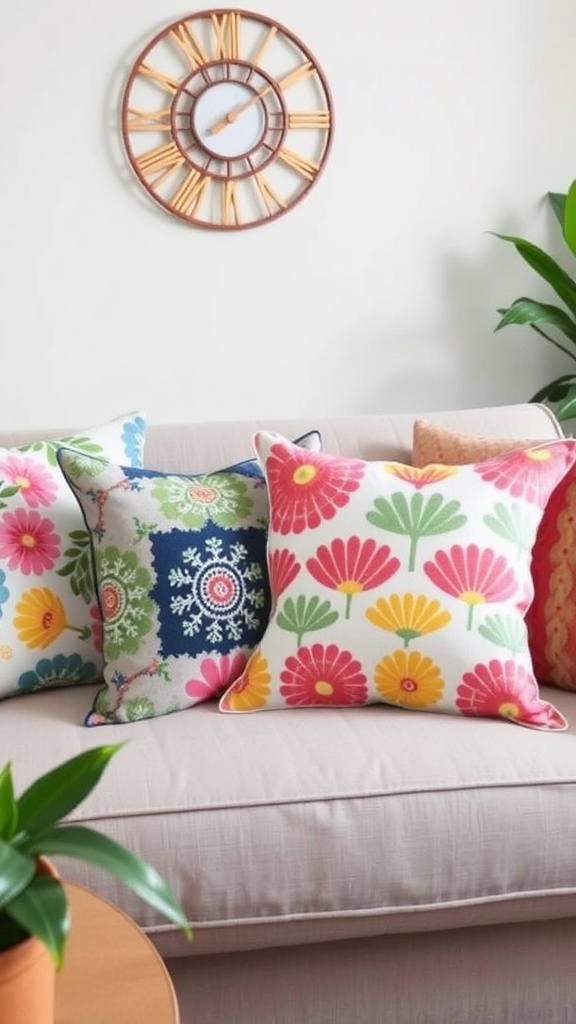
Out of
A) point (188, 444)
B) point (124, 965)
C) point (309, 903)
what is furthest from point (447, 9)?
point (124, 965)

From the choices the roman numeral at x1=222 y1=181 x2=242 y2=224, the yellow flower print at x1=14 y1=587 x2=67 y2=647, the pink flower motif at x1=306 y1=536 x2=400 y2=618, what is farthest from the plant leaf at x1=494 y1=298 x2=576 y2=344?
the yellow flower print at x1=14 y1=587 x2=67 y2=647

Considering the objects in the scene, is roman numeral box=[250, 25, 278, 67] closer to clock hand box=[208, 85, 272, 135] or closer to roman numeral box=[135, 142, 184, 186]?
clock hand box=[208, 85, 272, 135]

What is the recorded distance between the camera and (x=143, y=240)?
2.62 meters

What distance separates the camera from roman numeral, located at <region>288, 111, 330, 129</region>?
2.64 meters

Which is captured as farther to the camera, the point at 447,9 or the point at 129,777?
the point at 447,9

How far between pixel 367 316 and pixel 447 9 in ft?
2.48

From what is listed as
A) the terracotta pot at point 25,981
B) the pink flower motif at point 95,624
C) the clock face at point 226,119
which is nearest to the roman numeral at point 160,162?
the clock face at point 226,119

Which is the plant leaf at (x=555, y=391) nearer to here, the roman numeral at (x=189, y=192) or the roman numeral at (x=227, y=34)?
the roman numeral at (x=189, y=192)

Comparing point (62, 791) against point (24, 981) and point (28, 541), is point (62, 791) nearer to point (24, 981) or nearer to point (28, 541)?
point (24, 981)

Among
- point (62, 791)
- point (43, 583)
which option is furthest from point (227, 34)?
point (62, 791)

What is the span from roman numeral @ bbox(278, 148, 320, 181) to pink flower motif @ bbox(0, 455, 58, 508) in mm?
1254

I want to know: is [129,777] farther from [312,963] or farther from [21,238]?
[21,238]

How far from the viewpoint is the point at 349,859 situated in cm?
133

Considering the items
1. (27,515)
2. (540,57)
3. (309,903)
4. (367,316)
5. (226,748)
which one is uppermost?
(540,57)
